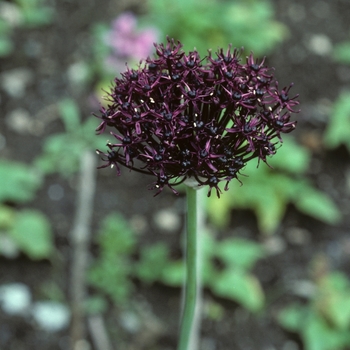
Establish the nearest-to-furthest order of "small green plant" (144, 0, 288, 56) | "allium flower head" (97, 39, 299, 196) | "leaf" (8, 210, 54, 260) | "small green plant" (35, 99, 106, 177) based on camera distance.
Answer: "allium flower head" (97, 39, 299, 196), "leaf" (8, 210, 54, 260), "small green plant" (35, 99, 106, 177), "small green plant" (144, 0, 288, 56)

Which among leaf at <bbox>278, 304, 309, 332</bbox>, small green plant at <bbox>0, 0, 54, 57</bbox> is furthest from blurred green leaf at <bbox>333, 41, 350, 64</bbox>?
small green plant at <bbox>0, 0, 54, 57</bbox>

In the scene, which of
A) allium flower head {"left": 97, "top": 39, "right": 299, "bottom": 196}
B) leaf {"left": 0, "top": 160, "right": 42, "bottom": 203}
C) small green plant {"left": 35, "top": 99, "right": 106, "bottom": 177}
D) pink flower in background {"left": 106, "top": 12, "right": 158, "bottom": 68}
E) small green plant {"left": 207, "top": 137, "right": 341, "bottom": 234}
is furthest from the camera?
pink flower in background {"left": 106, "top": 12, "right": 158, "bottom": 68}

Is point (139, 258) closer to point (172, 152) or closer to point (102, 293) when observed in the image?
point (102, 293)

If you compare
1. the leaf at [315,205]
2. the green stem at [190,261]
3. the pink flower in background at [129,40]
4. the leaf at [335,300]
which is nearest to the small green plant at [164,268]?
the leaf at [335,300]

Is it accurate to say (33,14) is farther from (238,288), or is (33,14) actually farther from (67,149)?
(238,288)

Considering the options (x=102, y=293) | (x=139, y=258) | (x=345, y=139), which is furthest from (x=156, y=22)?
(x=102, y=293)

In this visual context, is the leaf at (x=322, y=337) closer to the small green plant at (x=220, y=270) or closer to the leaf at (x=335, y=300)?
the leaf at (x=335, y=300)

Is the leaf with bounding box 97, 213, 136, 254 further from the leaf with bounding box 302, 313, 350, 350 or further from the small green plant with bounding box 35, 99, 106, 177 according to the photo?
the leaf with bounding box 302, 313, 350, 350
